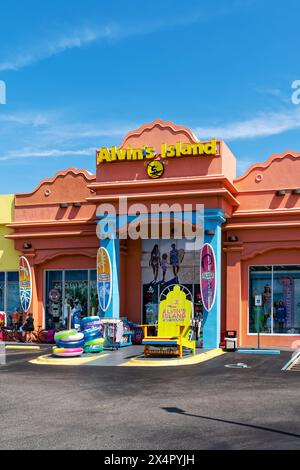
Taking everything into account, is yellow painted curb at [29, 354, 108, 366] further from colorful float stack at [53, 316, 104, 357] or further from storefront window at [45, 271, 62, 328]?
storefront window at [45, 271, 62, 328]

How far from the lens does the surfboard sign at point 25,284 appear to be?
1081 inches

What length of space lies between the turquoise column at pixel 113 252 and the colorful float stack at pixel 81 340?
8.39 feet

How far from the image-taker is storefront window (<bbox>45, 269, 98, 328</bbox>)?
27.1m

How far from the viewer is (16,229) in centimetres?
2817

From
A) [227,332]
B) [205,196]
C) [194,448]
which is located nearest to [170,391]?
[194,448]

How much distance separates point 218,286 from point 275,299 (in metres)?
2.67

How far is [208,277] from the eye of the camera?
899 inches

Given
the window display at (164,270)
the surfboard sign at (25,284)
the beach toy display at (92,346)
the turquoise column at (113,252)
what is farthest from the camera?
the surfboard sign at (25,284)

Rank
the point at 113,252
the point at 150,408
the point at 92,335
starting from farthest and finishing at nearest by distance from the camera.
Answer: the point at 113,252 → the point at 92,335 → the point at 150,408

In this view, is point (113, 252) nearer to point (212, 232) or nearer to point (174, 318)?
point (212, 232)

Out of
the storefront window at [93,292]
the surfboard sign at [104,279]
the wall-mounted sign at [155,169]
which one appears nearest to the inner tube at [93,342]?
the surfboard sign at [104,279]

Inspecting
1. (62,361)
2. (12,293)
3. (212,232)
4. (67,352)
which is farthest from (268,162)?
(12,293)

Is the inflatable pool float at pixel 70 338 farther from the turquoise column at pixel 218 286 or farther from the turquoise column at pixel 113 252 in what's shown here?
the turquoise column at pixel 218 286

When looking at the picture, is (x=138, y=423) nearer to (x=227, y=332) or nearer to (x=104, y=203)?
(x=227, y=332)
